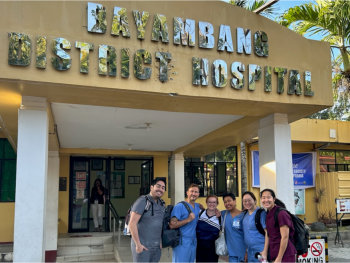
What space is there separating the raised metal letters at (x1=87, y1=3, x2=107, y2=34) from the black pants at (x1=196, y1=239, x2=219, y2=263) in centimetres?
311

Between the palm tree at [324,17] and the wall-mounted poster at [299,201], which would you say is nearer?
the palm tree at [324,17]

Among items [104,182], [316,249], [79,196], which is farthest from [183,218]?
[104,182]

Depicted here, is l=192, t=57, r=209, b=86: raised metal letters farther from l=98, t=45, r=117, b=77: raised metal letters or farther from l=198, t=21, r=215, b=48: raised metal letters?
l=98, t=45, r=117, b=77: raised metal letters

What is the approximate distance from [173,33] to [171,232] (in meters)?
2.72

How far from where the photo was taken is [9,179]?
36.5 feet

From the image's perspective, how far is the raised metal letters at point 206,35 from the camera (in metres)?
5.21

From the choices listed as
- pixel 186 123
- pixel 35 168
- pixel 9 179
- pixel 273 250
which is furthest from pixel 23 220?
pixel 9 179

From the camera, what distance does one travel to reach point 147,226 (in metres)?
4.50

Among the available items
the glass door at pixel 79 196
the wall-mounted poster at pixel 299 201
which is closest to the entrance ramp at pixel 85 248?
the glass door at pixel 79 196

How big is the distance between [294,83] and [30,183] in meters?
4.17

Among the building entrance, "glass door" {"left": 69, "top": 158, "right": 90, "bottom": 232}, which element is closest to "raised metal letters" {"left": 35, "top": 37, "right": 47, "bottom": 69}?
the building entrance

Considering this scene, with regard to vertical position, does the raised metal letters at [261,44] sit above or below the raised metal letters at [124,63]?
above

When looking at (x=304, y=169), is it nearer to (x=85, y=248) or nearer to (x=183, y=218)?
(x=85, y=248)

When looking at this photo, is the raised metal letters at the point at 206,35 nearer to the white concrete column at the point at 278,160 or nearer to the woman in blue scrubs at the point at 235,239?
the white concrete column at the point at 278,160
